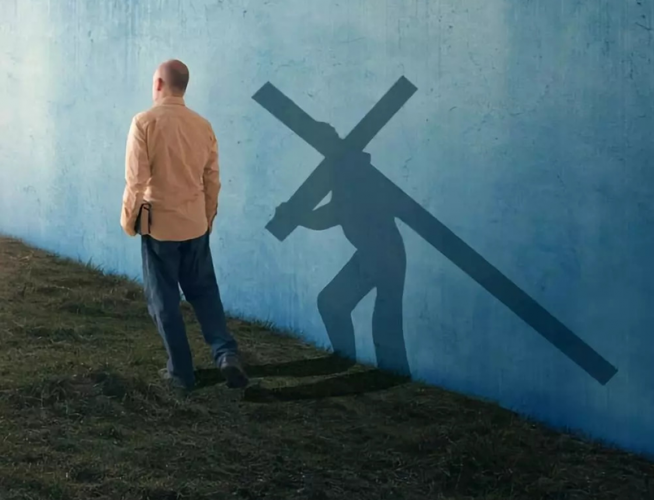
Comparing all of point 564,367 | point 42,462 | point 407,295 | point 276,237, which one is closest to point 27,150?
point 276,237

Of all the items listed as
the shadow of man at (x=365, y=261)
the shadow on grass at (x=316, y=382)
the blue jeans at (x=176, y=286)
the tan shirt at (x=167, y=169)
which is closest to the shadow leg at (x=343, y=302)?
the shadow of man at (x=365, y=261)

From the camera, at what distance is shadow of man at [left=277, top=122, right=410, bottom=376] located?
5008mm

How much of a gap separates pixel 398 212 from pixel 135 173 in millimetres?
1426

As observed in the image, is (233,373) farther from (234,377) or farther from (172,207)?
(172,207)

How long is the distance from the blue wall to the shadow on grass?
16 cm

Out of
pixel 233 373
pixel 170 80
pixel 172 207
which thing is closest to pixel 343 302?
pixel 233 373

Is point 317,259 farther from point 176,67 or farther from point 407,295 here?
point 176,67

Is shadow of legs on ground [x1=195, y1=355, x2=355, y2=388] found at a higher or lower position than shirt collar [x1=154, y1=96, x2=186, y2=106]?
lower

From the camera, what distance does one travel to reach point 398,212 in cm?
495

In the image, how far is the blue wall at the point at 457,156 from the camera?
4051 millimetres

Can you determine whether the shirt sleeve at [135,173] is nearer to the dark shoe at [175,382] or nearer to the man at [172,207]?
the man at [172,207]

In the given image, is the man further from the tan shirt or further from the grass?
the grass

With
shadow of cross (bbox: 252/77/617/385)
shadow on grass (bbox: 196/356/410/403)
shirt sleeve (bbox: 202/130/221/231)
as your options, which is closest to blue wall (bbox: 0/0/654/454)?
shadow of cross (bbox: 252/77/617/385)

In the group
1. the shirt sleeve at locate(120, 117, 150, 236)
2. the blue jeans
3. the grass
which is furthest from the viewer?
the blue jeans
